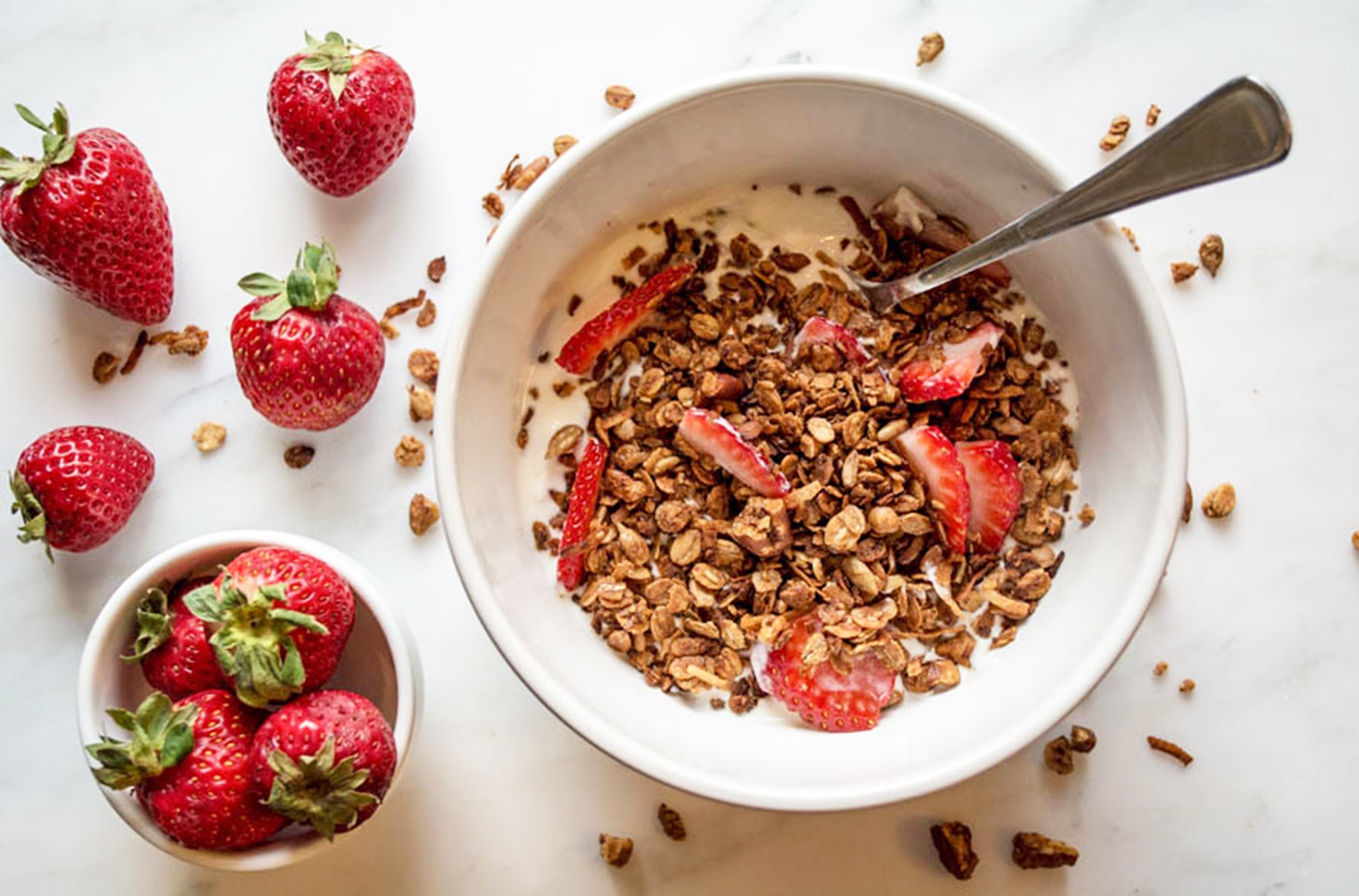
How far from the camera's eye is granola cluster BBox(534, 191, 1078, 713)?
3.22ft

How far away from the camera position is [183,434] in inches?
42.8

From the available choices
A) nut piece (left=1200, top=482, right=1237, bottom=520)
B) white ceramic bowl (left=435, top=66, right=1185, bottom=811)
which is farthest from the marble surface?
white ceramic bowl (left=435, top=66, right=1185, bottom=811)

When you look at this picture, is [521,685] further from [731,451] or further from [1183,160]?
[1183,160]

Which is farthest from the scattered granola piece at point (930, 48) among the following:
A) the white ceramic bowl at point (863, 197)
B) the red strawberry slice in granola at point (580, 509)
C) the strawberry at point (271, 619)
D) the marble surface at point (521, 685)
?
the strawberry at point (271, 619)

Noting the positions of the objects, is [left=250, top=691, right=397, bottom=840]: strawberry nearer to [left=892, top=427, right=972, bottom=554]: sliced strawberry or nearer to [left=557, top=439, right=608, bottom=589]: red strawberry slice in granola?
[left=557, top=439, right=608, bottom=589]: red strawberry slice in granola

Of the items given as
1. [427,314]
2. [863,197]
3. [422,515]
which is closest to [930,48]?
[863,197]

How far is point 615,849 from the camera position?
1042 mm

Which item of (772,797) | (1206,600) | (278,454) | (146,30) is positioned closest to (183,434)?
(278,454)

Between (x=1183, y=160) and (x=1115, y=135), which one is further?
(x=1115, y=135)

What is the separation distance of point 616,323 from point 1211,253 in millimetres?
542

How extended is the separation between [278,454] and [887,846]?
661mm

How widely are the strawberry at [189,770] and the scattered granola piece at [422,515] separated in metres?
0.22

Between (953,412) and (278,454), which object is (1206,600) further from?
(278,454)

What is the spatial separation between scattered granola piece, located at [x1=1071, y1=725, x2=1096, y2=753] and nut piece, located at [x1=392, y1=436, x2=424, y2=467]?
64 centimetres
